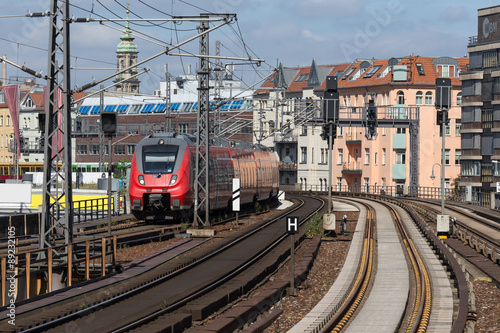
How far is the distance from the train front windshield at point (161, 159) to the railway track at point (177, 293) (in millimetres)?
6408

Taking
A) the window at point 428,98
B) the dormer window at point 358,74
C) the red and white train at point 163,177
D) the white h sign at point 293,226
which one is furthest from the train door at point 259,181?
the dormer window at point 358,74

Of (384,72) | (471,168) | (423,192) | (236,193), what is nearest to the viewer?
(236,193)

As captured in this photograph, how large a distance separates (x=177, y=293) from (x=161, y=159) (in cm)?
1730

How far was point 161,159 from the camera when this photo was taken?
3672 cm

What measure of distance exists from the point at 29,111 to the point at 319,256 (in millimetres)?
118624

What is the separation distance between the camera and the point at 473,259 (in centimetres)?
2889

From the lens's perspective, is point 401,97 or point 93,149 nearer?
point 401,97

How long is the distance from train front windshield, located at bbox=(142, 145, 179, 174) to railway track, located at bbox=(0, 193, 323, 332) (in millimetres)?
6408

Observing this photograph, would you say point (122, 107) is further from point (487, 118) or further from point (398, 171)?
point (487, 118)

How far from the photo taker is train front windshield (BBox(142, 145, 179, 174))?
3662cm

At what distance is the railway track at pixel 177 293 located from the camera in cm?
1588

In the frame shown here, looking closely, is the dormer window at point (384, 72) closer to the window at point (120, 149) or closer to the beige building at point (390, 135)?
the beige building at point (390, 135)

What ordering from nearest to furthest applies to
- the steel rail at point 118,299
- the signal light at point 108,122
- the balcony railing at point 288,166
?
the steel rail at point 118,299
the signal light at point 108,122
the balcony railing at point 288,166

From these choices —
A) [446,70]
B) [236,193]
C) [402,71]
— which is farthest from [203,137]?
[446,70]
